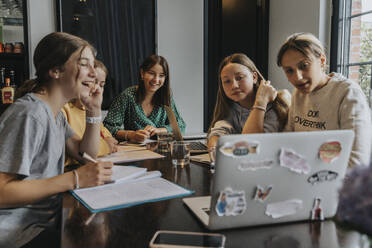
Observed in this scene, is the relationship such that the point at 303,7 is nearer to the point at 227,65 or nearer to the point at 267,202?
the point at 227,65

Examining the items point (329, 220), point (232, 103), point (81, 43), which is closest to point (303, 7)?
point (232, 103)

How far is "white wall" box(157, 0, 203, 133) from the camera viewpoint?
3.41m

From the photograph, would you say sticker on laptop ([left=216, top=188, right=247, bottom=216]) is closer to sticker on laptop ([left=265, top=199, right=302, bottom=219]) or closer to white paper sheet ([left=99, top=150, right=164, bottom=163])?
sticker on laptop ([left=265, top=199, right=302, bottom=219])

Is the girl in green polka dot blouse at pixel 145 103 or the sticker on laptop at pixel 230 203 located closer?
the sticker on laptop at pixel 230 203

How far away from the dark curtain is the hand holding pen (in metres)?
2.26

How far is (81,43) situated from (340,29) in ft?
7.75

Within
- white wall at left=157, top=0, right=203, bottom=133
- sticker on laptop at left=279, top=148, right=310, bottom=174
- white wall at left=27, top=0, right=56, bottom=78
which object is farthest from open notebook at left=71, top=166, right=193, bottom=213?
white wall at left=157, top=0, right=203, bottom=133

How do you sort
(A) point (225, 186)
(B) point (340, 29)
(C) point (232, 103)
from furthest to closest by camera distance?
(B) point (340, 29), (C) point (232, 103), (A) point (225, 186)

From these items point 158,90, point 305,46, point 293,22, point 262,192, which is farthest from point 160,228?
point 293,22

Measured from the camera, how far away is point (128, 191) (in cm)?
94

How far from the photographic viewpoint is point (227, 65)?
5.91 ft

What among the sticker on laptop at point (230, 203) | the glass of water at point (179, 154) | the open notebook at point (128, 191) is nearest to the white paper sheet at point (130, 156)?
the glass of water at point (179, 154)

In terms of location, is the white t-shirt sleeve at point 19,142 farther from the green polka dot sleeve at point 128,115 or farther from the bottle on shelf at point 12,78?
the bottle on shelf at point 12,78

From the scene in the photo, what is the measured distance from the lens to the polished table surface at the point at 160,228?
62cm
